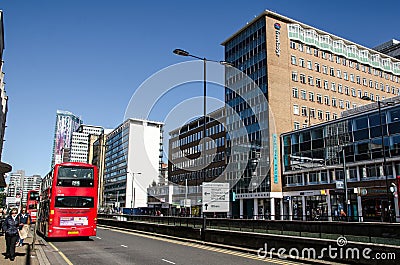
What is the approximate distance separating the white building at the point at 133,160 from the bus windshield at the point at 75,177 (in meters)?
118

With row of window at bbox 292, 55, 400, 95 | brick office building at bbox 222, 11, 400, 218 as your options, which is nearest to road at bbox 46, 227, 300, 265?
brick office building at bbox 222, 11, 400, 218

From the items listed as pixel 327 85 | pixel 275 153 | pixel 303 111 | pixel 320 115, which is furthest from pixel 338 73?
pixel 275 153

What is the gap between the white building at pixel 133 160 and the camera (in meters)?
144

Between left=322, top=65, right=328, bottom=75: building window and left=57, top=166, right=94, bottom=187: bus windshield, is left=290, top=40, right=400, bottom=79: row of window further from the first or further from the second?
left=57, top=166, right=94, bottom=187: bus windshield

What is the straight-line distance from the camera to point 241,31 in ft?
218

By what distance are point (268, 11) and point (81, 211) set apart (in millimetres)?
49104

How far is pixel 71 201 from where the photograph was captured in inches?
838

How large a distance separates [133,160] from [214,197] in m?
128

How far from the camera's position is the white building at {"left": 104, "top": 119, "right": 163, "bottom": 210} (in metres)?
144

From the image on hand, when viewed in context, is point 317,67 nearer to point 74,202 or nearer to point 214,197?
point 214,197

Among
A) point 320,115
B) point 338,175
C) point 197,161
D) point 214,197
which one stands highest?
point 320,115

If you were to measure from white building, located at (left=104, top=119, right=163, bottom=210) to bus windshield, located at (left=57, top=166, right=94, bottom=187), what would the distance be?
118476mm

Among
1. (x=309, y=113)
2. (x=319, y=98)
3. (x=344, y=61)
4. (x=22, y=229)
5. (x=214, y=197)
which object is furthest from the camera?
(x=344, y=61)

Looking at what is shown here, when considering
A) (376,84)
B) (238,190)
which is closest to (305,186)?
(238,190)
